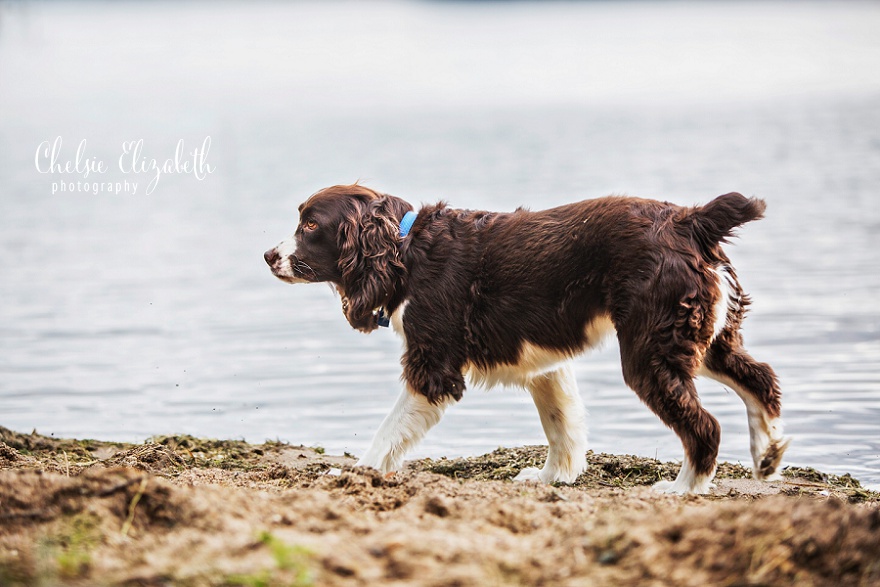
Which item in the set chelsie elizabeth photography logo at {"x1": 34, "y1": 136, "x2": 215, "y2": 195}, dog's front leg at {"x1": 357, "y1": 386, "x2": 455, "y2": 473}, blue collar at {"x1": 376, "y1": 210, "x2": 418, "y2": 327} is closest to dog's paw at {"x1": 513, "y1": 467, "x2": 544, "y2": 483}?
dog's front leg at {"x1": 357, "y1": 386, "x2": 455, "y2": 473}

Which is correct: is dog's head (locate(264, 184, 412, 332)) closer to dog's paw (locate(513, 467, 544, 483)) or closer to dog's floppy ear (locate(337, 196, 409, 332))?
dog's floppy ear (locate(337, 196, 409, 332))

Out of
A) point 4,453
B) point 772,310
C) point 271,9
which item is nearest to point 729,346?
point 4,453

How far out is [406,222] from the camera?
6652 millimetres

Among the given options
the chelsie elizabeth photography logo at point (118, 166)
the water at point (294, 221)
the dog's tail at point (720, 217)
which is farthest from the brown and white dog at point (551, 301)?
the chelsie elizabeth photography logo at point (118, 166)

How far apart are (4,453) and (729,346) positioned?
14.7ft

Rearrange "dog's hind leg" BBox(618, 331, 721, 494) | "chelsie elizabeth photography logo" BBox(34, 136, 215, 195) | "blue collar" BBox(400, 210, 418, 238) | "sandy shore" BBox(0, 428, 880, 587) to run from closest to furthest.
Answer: "sandy shore" BBox(0, 428, 880, 587), "dog's hind leg" BBox(618, 331, 721, 494), "blue collar" BBox(400, 210, 418, 238), "chelsie elizabeth photography logo" BBox(34, 136, 215, 195)

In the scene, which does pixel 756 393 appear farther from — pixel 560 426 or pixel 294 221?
pixel 294 221

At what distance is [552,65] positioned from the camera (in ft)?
318

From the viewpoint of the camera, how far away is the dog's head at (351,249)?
647 cm

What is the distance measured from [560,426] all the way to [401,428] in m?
1.02

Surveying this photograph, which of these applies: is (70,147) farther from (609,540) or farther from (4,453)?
(609,540)

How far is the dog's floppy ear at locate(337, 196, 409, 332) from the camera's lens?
21.2 ft

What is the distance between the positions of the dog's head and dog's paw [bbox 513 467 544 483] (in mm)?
1286

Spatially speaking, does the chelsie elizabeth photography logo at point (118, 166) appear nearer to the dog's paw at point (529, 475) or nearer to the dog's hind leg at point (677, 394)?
the dog's paw at point (529, 475)
